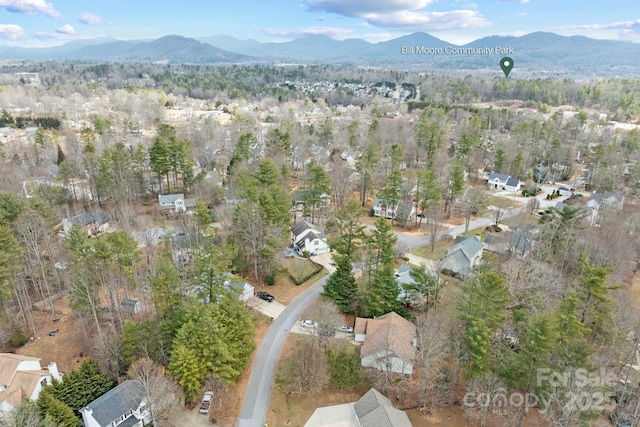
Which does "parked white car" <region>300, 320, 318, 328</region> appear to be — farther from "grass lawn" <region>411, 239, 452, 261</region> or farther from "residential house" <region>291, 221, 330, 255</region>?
"grass lawn" <region>411, 239, 452, 261</region>

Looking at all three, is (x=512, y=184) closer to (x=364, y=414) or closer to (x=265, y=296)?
(x=265, y=296)

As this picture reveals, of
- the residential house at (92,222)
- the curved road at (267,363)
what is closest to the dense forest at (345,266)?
the residential house at (92,222)

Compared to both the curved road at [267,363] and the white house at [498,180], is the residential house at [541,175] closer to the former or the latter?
the white house at [498,180]

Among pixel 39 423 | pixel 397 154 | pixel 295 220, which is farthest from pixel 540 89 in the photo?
pixel 39 423

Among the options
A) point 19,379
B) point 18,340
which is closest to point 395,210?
point 18,340

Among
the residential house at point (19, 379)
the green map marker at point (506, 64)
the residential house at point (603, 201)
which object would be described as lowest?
the residential house at point (19, 379)
